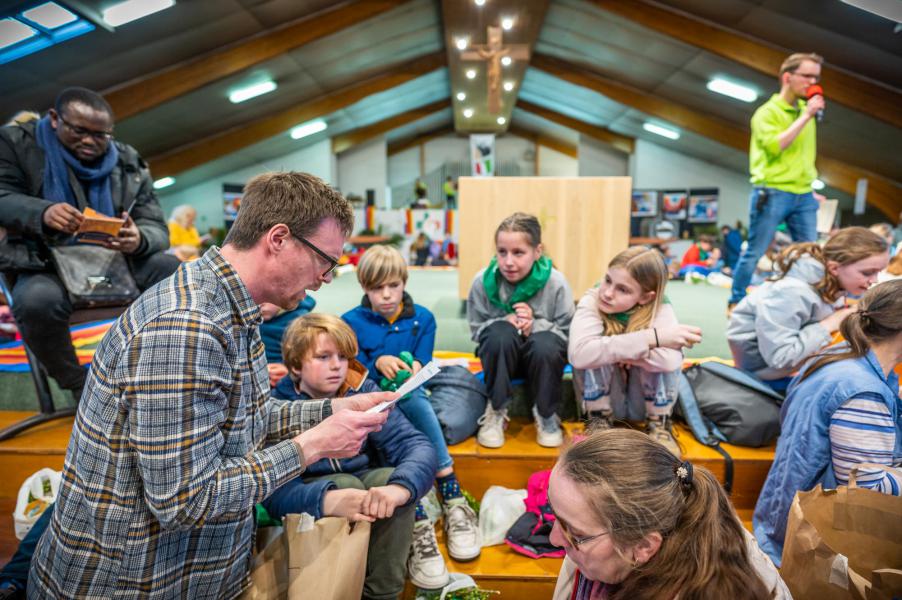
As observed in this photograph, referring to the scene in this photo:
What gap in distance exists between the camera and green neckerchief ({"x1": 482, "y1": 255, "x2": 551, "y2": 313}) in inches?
83.7

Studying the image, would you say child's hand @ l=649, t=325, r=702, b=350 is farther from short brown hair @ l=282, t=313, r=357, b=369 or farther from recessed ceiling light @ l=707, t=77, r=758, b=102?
recessed ceiling light @ l=707, t=77, r=758, b=102

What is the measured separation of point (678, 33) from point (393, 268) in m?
5.79

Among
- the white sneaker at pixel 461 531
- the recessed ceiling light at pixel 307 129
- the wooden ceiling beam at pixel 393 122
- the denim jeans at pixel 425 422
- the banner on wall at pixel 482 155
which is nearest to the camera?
the white sneaker at pixel 461 531

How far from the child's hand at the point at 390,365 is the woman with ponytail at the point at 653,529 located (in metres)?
0.97

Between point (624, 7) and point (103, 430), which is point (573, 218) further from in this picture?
point (624, 7)

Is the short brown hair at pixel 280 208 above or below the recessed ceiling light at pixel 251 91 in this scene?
below

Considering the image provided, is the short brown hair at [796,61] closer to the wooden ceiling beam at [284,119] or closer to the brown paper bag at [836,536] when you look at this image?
the brown paper bag at [836,536]

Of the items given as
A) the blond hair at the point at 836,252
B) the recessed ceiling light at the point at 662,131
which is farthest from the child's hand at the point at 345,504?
the recessed ceiling light at the point at 662,131

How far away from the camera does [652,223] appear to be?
11195mm

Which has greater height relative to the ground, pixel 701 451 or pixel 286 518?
pixel 286 518

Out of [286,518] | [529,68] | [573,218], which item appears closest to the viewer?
[286,518]

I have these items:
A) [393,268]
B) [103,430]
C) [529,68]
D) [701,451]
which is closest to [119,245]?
[393,268]

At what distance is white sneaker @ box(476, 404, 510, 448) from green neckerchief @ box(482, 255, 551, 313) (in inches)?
17.1

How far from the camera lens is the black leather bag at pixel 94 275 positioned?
1843 millimetres
